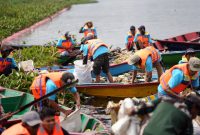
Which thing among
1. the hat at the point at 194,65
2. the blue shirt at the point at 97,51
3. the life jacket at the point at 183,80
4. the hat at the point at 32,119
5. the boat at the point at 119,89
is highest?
the blue shirt at the point at 97,51

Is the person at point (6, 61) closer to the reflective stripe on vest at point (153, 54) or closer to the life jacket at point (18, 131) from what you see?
the reflective stripe on vest at point (153, 54)

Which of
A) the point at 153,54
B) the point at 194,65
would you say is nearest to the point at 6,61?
the point at 153,54

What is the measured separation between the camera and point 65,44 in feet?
56.5

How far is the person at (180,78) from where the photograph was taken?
864 cm

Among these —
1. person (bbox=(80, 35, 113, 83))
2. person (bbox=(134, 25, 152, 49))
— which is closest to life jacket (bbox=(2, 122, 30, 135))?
person (bbox=(80, 35, 113, 83))

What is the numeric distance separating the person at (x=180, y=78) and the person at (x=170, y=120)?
285cm

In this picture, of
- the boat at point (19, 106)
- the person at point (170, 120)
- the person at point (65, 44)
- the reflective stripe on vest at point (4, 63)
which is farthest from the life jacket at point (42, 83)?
the person at point (65, 44)

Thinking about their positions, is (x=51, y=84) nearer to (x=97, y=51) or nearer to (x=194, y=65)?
(x=194, y=65)

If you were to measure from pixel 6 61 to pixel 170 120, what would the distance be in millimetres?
7740

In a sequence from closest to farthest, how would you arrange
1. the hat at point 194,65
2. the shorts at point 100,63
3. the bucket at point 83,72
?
1. the hat at point 194,65
2. the shorts at point 100,63
3. the bucket at point 83,72

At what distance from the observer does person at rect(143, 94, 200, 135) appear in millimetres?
5355

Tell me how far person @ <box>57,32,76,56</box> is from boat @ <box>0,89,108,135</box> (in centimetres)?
602

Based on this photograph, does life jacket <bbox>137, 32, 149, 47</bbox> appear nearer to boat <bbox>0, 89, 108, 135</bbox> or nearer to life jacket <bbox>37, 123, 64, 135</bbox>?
boat <bbox>0, 89, 108, 135</bbox>

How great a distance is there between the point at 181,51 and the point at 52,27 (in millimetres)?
21886
